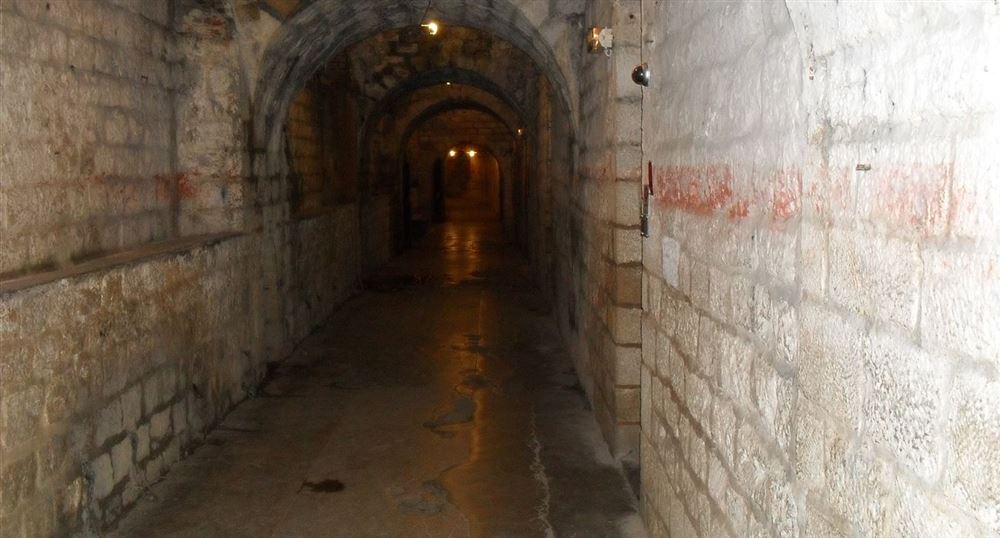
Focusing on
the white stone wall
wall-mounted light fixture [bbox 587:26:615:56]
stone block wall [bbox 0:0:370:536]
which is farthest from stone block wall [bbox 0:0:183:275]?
the white stone wall

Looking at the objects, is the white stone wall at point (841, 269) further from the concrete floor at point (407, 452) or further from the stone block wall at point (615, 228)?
the stone block wall at point (615, 228)

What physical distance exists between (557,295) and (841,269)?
722 cm

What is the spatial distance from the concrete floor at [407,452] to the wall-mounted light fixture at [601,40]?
7.11 ft

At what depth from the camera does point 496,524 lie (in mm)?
3951

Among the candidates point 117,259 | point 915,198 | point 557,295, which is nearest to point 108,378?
point 117,259

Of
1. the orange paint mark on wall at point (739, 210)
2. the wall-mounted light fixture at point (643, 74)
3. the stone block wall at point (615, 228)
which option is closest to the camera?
the orange paint mark on wall at point (739, 210)

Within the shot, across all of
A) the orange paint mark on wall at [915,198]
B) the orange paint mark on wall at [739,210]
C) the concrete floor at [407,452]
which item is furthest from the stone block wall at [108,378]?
the orange paint mark on wall at [915,198]

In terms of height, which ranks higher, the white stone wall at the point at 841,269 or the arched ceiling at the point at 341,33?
the arched ceiling at the point at 341,33

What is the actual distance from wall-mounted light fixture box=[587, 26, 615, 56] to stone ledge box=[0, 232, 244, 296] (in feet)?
8.23

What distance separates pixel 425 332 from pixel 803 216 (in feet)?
22.7

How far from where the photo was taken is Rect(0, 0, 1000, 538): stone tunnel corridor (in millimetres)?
1338

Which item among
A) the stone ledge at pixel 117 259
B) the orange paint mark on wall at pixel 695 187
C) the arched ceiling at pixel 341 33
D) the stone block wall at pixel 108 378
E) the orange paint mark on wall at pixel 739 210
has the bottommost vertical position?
the stone block wall at pixel 108 378

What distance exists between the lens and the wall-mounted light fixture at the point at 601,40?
4582 millimetres

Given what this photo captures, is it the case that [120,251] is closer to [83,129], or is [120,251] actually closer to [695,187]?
[83,129]
